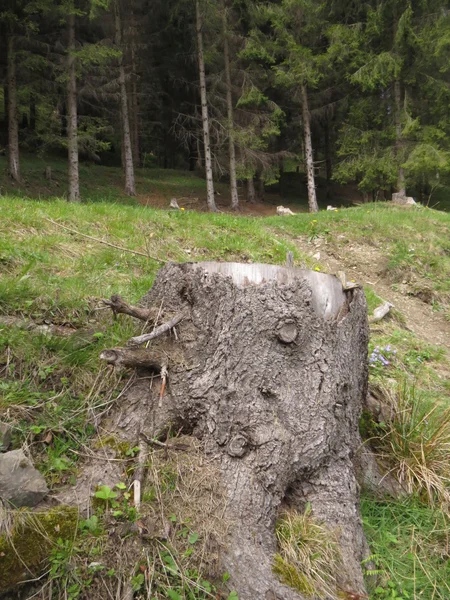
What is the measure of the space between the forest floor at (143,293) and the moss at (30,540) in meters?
0.13

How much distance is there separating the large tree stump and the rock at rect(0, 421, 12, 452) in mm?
558

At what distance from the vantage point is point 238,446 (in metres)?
2.16

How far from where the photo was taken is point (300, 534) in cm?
206

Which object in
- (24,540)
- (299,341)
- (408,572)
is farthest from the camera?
(299,341)

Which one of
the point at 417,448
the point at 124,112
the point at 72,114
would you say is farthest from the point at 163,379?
the point at 124,112

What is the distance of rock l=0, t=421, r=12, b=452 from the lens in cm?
209

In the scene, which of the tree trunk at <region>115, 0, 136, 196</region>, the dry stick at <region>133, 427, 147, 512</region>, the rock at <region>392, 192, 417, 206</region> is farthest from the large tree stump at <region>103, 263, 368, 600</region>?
the tree trunk at <region>115, 0, 136, 196</region>

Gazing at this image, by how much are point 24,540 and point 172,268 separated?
165 centimetres

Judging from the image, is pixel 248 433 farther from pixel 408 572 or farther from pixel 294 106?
pixel 294 106

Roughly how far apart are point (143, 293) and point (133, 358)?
1996 mm

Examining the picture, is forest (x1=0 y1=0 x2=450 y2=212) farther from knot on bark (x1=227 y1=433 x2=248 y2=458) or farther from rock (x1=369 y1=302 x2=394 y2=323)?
knot on bark (x1=227 y1=433 x2=248 y2=458)

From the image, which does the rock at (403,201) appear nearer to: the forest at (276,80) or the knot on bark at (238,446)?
the forest at (276,80)

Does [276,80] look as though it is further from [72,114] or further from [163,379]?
[163,379]

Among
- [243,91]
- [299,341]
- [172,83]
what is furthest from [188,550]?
[172,83]
